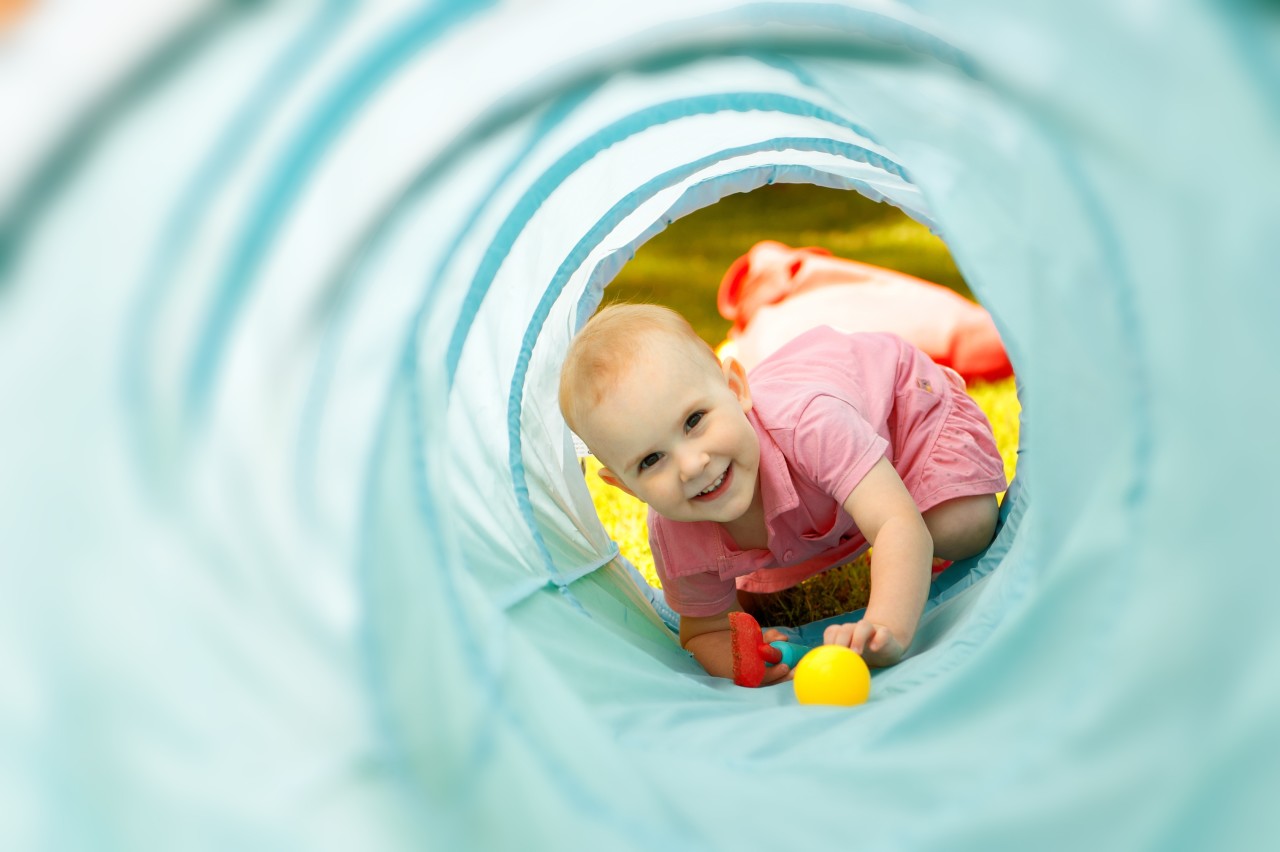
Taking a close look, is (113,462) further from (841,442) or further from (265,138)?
(841,442)

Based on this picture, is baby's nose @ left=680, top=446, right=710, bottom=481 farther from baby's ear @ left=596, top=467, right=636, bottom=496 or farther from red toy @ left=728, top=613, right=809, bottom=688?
red toy @ left=728, top=613, right=809, bottom=688

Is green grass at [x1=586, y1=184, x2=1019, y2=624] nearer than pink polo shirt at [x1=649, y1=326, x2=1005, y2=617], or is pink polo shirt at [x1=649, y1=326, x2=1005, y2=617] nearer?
pink polo shirt at [x1=649, y1=326, x2=1005, y2=617]

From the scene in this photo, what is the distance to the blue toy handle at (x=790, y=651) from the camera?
2465 millimetres

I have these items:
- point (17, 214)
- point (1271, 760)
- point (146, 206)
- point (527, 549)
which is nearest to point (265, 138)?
point (146, 206)

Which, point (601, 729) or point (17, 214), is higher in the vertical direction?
point (17, 214)

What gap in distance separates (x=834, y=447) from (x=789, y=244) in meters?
4.12

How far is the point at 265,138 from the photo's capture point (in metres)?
1.23

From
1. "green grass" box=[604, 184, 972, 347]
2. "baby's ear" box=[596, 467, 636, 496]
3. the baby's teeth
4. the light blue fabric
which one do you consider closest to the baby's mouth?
the baby's teeth

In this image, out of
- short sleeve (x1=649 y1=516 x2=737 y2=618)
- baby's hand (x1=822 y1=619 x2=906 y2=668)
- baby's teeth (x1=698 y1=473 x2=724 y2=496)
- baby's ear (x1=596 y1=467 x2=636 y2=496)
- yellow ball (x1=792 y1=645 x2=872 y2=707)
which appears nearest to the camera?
yellow ball (x1=792 y1=645 x2=872 y2=707)

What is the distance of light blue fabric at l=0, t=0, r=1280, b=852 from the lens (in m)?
1.18

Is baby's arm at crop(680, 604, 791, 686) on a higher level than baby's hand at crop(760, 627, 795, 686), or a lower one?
higher

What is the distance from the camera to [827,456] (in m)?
2.42

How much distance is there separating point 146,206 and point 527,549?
4.56 ft

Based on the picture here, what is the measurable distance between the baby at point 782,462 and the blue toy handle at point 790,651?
7 centimetres
